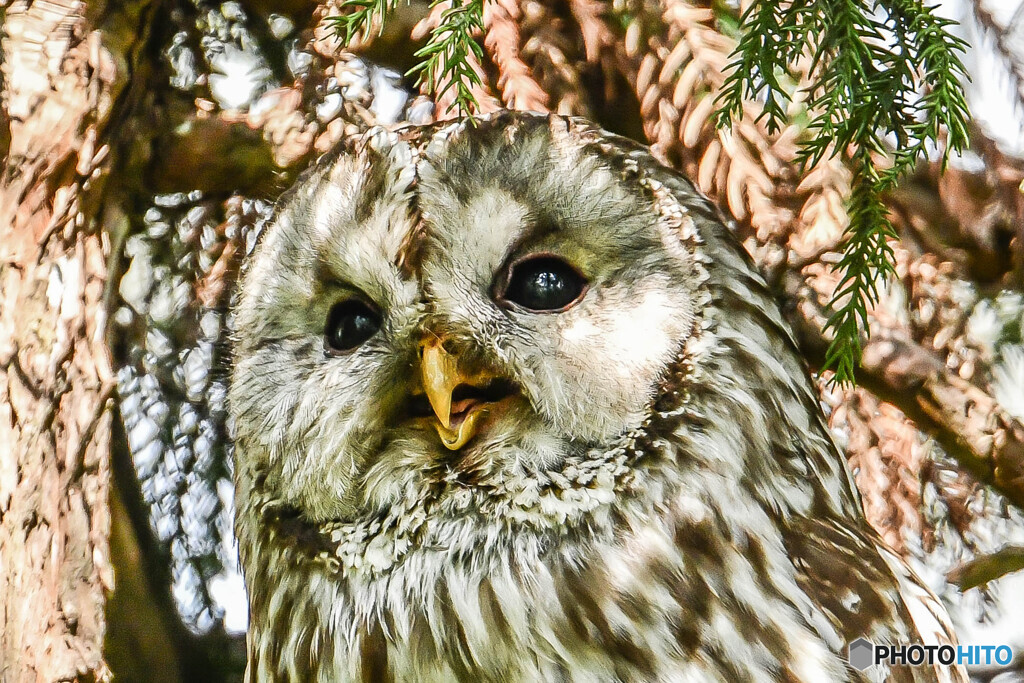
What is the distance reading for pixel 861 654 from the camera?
1.49 m

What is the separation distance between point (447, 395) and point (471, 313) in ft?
0.44

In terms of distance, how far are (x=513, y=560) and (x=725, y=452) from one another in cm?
40

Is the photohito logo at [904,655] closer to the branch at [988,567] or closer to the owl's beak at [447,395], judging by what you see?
the branch at [988,567]

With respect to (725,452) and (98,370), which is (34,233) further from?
(725,452)

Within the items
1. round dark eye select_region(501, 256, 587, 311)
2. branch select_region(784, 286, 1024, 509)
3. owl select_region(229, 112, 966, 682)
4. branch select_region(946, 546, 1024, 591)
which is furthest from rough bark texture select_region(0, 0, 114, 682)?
branch select_region(946, 546, 1024, 591)

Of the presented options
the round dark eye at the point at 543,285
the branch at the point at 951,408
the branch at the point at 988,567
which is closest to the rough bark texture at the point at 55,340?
the round dark eye at the point at 543,285

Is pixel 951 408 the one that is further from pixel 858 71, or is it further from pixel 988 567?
pixel 858 71

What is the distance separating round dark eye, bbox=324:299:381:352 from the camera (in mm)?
1633

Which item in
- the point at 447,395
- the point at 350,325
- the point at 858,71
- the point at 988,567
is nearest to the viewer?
the point at 858,71

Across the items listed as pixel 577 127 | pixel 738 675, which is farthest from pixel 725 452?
pixel 577 127

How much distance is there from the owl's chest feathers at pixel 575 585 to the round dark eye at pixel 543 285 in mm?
269

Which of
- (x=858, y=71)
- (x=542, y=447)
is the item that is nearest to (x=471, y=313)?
(x=542, y=447)

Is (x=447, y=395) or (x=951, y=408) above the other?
(x=447, y=395)

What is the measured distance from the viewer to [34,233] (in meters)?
1.89
